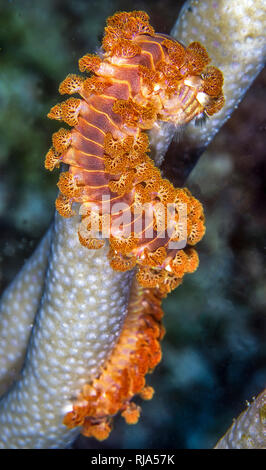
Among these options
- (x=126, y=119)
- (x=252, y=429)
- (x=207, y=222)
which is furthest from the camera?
(x=207, y=222)

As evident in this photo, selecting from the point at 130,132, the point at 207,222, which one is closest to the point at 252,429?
the point at 207,222

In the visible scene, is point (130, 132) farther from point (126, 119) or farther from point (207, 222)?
point (207, 222)

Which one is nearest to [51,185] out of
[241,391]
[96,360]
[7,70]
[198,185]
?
[7,70]

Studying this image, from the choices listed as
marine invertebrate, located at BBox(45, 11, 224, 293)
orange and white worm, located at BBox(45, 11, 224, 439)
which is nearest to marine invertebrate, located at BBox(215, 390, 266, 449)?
orange and white worm, located at BBox(45, 11, 224, 439)

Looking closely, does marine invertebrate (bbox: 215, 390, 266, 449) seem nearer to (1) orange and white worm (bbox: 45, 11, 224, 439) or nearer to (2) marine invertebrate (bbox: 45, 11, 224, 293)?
(1) orange and white worm (bbox: 45, 11, 224, 439)

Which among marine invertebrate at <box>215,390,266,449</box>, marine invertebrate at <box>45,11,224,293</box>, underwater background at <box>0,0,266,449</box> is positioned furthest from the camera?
underwater background at <box>0,0,266,449</box>

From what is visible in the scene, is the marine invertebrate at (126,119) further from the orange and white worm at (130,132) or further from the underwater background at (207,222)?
the underwater background at (207,222)
